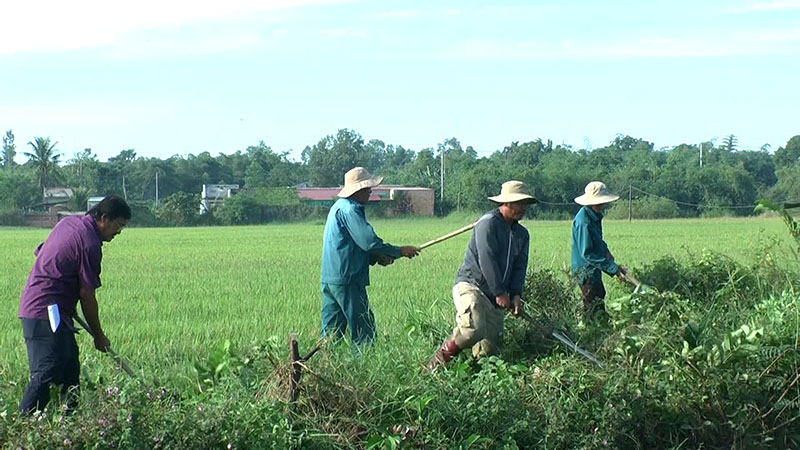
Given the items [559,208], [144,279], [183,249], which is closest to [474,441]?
[144,279]

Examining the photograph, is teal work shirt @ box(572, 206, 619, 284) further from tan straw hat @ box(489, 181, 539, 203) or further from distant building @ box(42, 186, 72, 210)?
A: distant building @ box(42, 186, 72, 210)

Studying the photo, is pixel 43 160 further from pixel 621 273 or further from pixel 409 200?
pixel 621 273

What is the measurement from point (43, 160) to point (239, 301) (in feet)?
209

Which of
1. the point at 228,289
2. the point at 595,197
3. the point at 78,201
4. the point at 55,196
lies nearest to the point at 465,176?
the point at 78,201

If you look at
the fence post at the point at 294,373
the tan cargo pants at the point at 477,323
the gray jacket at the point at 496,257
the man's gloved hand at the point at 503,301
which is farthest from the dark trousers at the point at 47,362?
the man's gloved hand at the point at 503,301

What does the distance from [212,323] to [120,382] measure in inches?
214

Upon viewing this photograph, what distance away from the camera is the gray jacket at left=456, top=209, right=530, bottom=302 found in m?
6.23

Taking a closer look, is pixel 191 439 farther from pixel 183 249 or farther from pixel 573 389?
pixel 183 249

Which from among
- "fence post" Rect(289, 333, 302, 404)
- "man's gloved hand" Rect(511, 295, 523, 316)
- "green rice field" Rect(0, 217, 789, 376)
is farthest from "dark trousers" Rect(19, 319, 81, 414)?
"man's gloved hand" Rect(511, 295, 523, 316)

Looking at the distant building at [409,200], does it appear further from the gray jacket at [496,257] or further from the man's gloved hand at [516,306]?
the man's gloved hand at [516,306]

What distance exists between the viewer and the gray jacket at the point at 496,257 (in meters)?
6.23

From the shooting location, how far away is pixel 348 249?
7289mm

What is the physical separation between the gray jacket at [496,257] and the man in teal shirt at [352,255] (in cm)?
101

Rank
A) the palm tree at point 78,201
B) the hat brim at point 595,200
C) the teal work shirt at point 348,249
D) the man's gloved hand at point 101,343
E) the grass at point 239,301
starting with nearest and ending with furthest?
the man's gloved hand at point 101,343 → the grass at point 239,301 → the teal work shirt at point 348,249 → the hat brim at point 595,200 → the palm tree at point 78,201
